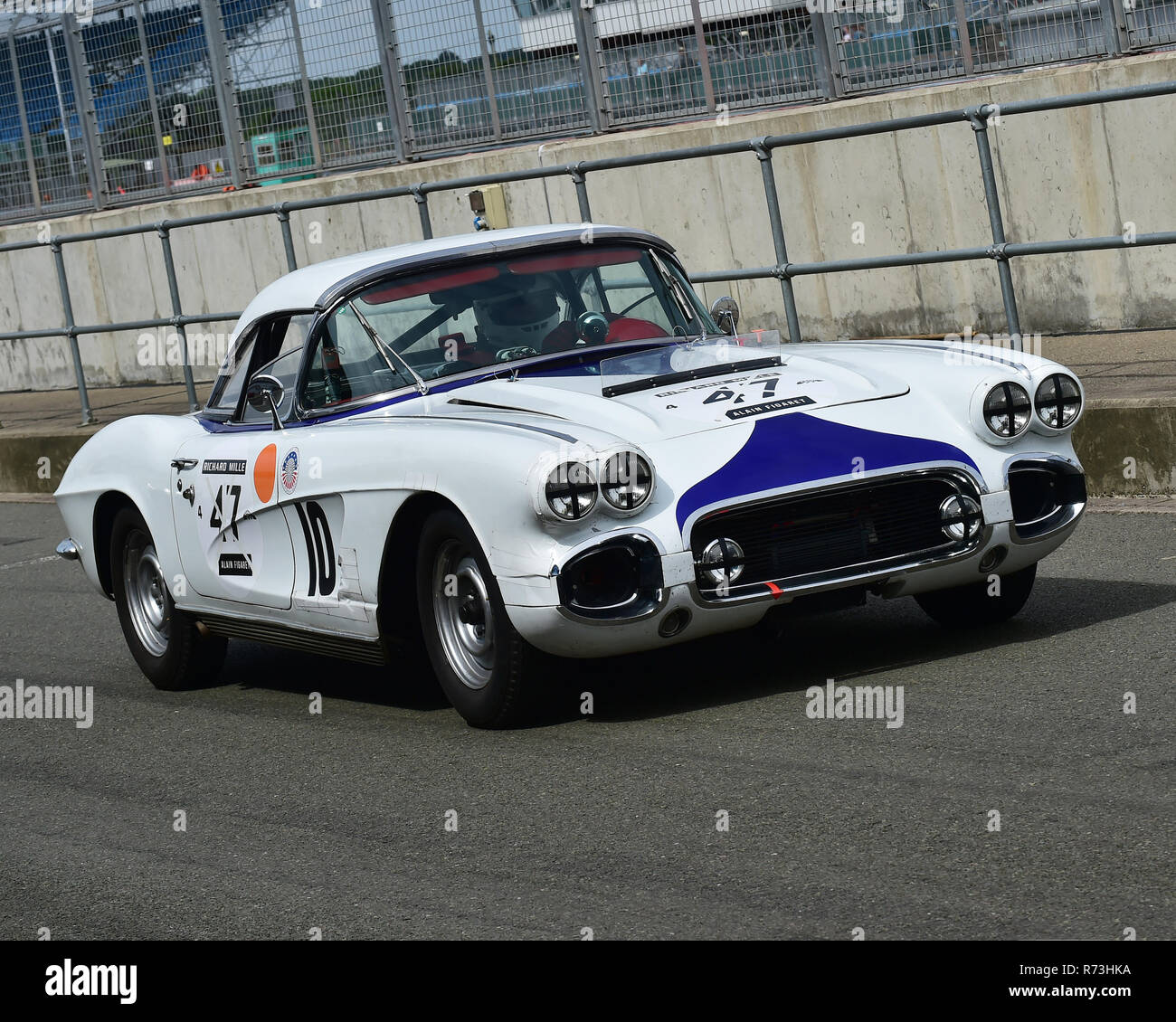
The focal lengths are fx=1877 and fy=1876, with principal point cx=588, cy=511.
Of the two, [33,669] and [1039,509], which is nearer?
[1039,509]

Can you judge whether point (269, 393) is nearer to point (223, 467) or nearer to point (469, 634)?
point (223, 467)

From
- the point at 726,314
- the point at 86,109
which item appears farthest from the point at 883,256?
the point at 86,109

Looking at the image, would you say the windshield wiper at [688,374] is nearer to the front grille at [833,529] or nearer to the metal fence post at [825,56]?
the front grille at [833,529]

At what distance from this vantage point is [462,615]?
5801mm

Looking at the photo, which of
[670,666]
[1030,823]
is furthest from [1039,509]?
[1030,823]

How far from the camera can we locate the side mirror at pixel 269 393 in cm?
662

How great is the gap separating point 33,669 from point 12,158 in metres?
13.0

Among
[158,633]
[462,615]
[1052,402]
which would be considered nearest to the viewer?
[462,615]

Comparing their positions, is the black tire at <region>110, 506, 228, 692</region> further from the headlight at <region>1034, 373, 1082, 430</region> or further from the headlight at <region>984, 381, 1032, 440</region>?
the headlight at <region>1034, 373, 1082, 430</region>

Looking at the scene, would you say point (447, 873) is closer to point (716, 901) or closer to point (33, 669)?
point (716, 901)

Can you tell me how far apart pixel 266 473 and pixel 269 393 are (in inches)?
11.4

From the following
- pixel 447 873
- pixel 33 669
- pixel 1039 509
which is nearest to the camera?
pixel 447 873

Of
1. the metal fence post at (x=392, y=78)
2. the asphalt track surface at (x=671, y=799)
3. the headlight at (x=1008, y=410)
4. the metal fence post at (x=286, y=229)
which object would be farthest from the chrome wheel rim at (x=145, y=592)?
the metal fence post at (x=392, y=78)
